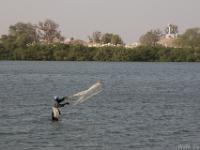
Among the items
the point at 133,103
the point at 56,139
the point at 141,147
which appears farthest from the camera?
the point at 133,103

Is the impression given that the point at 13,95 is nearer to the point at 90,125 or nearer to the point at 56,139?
the point at 90,125

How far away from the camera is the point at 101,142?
34.5 meters

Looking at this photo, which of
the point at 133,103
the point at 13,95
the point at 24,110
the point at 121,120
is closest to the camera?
the point at 121,120

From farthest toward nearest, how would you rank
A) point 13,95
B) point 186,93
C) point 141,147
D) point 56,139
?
point 186,93 → point 13,95 → point 56,139 → point 141,147

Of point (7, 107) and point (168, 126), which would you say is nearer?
point (168, 126)

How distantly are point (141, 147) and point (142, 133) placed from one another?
4.62 meters

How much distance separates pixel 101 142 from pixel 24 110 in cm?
1622

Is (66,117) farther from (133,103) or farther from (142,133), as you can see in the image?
(133,103)

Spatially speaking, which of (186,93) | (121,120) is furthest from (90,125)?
(186,93)

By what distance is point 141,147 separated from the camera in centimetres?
3319

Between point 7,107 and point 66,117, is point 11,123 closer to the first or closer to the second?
point 66,117

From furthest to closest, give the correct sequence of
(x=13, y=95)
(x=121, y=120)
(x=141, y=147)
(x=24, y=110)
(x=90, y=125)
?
(x=13, y=95) → (x=24, y=110) → (x=121, y=120) → (x=90, y=125) → (x=141, y=147)

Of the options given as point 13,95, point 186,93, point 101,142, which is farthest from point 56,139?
point 186,93

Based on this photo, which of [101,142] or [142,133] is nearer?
[101,142]
